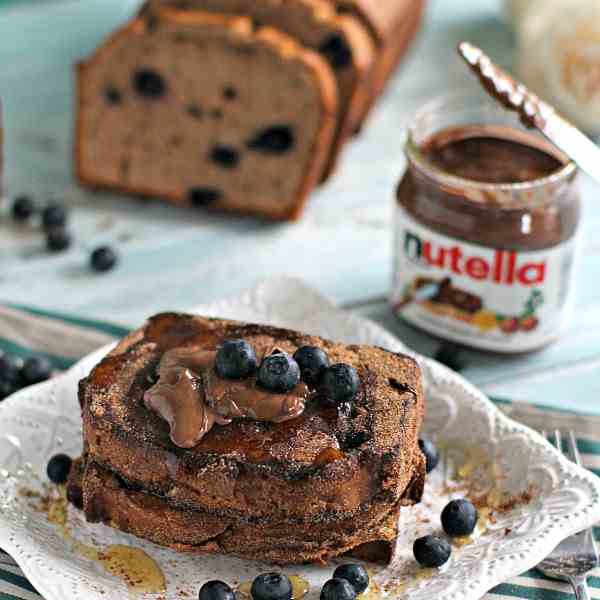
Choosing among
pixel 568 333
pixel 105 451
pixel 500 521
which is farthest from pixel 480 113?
pixel 105 451

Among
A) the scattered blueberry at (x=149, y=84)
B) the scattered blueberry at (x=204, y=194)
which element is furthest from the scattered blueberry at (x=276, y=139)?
the scattered blueberry at (x=149, y=84)

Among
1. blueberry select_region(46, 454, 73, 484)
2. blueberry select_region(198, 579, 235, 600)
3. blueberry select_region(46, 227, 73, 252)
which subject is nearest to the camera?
blueberry select_region(198, 579, 235, 600)

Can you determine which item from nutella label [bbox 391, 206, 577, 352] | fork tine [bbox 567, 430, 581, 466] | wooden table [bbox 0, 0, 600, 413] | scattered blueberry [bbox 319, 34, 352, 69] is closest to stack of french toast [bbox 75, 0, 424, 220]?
scattered blueberry [bbox 319, 34, 352, 69]

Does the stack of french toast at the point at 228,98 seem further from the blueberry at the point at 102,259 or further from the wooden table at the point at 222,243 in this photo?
the blueberry at the point at 102,259

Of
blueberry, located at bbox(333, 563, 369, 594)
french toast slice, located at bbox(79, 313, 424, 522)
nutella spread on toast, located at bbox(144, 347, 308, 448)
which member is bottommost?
blueberry, located at bbox(333, 563, 369, 594)

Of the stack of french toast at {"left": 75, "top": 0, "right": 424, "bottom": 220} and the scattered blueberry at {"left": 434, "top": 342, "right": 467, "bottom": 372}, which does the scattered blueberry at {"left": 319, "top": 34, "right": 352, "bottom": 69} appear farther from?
the scattered blueberry at {"left": 434, "top": 342, "right": 467, "bottom": 372}
